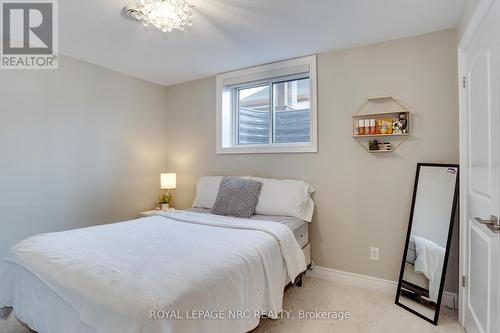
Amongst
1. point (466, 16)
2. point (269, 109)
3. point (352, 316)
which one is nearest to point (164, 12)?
point (269, 109)

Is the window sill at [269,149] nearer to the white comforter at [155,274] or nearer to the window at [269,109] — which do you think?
the window at [269,109]

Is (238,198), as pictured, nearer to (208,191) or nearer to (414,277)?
(208,191)

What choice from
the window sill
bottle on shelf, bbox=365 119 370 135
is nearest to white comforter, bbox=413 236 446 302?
bottle on shelf, bbox=365 119 370 135

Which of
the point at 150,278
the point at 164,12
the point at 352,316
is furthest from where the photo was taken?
the point at 352,316

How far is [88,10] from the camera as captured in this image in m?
2.02

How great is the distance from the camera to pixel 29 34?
7.88 ft

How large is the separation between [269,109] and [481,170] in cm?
222

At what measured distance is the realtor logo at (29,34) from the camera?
2068mm

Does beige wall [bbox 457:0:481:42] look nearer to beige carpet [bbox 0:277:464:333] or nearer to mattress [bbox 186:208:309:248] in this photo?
mattress [bbox 186:208:309:248]

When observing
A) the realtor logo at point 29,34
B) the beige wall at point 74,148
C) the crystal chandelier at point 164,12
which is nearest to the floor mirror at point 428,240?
the crystal chandelier at point 164,12

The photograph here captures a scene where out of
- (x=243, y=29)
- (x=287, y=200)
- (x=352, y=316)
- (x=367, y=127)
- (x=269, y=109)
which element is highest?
(x=243, y=29)

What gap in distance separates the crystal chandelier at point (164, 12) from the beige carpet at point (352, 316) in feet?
7.40

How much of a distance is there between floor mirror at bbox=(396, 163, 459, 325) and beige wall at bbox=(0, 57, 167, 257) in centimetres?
318

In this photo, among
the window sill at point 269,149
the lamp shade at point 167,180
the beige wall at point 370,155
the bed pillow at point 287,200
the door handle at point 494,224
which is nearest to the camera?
the door handle at point 494,224
